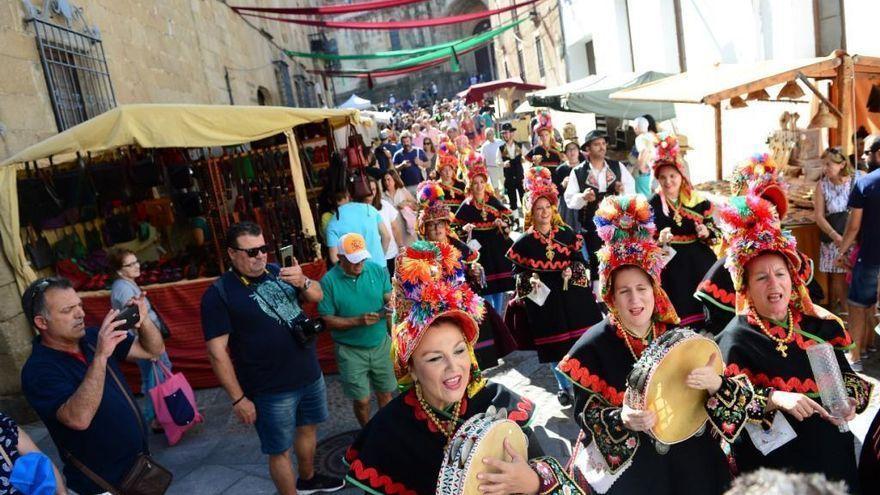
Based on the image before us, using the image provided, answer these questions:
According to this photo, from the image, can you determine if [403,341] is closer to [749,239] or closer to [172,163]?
[749,239]

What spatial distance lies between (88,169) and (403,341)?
700 centimetres

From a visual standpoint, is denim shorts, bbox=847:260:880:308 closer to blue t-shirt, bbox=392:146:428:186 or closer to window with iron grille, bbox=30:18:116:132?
blue t-shirt, bbox=392:146:428:186

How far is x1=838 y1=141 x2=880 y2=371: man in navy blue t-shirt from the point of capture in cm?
508

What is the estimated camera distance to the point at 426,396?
245cm

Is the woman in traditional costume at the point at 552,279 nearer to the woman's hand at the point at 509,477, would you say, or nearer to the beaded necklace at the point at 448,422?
the beaded necklace at the point at 448,422

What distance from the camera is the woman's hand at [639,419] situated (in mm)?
2477

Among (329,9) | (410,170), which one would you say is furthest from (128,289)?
(329,9)

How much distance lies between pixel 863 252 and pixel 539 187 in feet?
8.94

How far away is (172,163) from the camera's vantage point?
8.16 m

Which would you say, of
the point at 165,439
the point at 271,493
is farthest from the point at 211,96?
the point at 271,493

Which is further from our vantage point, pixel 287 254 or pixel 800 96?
pixel 800 96

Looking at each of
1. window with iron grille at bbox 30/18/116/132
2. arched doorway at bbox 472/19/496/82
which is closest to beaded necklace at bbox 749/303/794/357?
window with iron grille at bbox 30/18/116/132

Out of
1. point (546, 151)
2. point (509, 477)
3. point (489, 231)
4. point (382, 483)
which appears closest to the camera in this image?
point (509, 477)

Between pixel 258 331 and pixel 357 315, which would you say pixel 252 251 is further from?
pixel 357 315
